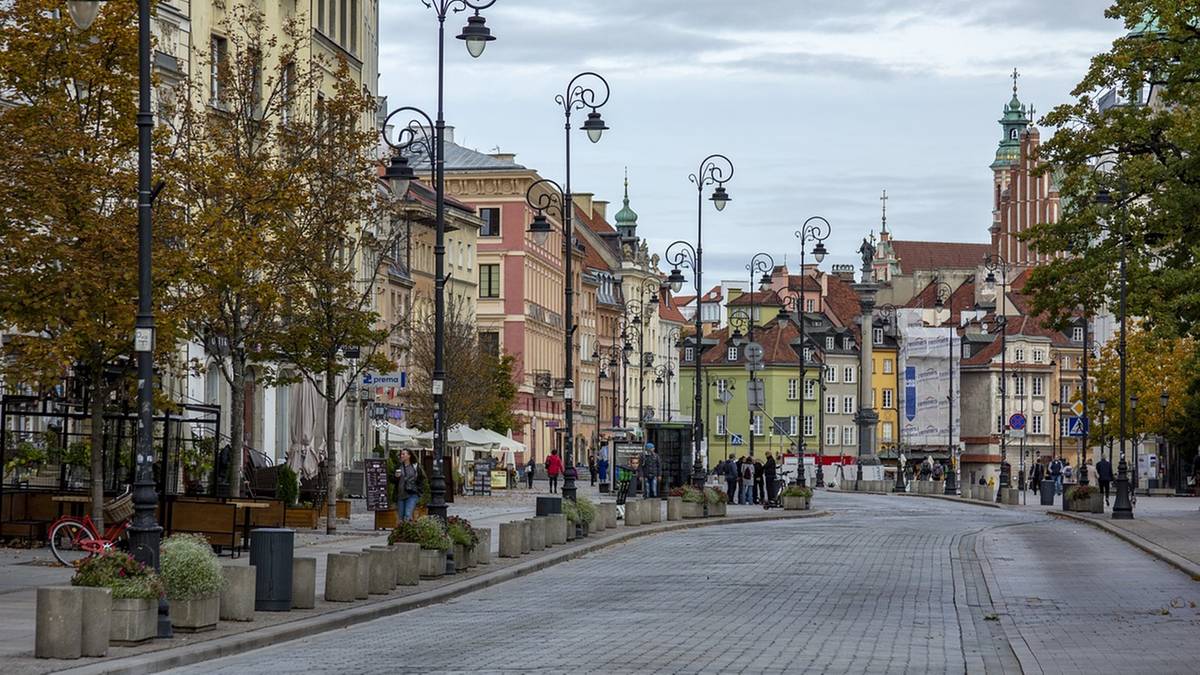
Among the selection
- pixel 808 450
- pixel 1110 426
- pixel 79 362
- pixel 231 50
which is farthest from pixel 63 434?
pixel 808 450

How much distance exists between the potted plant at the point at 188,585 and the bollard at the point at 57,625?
90.1 inches

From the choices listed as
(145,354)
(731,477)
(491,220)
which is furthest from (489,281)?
(145,354)

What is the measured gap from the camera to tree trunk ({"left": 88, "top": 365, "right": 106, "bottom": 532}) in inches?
1101

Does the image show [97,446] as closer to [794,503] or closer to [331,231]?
[331,231]

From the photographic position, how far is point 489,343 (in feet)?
339

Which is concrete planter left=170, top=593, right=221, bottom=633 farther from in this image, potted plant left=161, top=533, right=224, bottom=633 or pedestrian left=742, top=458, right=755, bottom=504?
pedestrian left=742, top=458, right=755, bottom=504

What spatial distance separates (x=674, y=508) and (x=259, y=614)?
96.0 feet

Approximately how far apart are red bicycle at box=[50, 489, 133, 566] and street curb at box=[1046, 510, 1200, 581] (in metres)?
14.7

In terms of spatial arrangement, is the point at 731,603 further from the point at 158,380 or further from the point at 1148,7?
the point at 1148,7

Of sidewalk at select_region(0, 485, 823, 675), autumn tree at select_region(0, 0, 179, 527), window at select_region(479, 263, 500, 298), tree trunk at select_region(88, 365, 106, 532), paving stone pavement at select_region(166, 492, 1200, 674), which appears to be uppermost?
window at select_region(479, 263, 500, 298)

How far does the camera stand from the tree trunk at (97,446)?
91.8 feet

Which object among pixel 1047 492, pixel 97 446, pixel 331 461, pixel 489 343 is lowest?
pixel 1047 492

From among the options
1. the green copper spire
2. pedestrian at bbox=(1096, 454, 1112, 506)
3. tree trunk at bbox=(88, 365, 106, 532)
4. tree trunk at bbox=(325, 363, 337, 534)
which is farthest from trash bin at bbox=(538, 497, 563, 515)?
the green copper spire

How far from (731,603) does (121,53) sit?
1098cm
